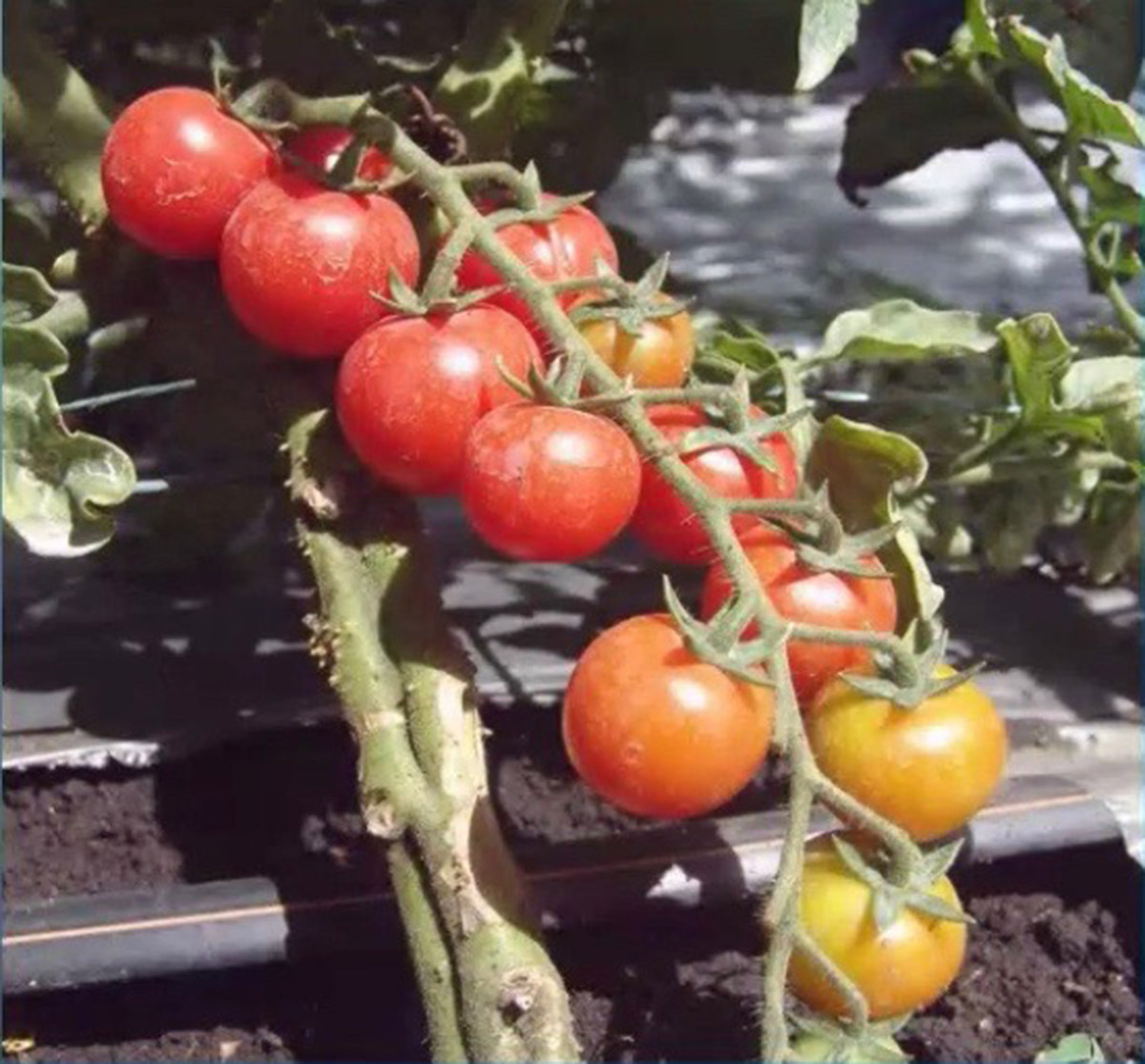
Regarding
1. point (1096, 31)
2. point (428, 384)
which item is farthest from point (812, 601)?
point (1096, 31)

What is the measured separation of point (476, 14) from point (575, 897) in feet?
1.55

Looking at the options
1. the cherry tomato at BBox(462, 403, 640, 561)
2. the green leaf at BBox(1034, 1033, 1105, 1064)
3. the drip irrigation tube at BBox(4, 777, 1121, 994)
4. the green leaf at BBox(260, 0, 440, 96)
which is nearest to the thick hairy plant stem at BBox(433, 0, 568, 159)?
the green leaf at BBox(260, 0, 440, 96)

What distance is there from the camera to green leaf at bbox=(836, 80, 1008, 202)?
1.11 meters

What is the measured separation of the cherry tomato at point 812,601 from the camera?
737 mm

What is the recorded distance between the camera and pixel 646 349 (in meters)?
0.82

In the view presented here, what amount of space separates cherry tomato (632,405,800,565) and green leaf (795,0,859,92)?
163 millimetres

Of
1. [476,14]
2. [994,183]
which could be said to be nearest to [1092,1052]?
[476,14]

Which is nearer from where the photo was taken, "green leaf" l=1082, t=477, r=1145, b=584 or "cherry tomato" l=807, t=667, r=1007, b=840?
"cherry tomato" l=807, t=667, r=1007, b=840

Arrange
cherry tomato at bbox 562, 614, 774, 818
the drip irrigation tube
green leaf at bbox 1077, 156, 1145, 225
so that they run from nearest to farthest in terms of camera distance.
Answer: cherry tomato at bbox 562, 614, 774, 818
the drip irrigation tube
green leaf at bbox 1077, 156, 1145, 225

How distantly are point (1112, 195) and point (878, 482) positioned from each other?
29 cm

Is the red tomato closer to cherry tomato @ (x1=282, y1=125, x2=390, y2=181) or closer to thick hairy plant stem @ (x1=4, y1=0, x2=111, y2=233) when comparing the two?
cherry tomato @ (x1=282, y1=125, x2=390, y2=181)

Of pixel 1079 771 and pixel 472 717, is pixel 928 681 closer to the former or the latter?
pixel 472 717

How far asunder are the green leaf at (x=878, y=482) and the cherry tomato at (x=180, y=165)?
29 cm

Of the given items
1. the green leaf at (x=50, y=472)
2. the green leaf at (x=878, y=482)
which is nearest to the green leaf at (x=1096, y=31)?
the green leaf at (x=878, y=482)
